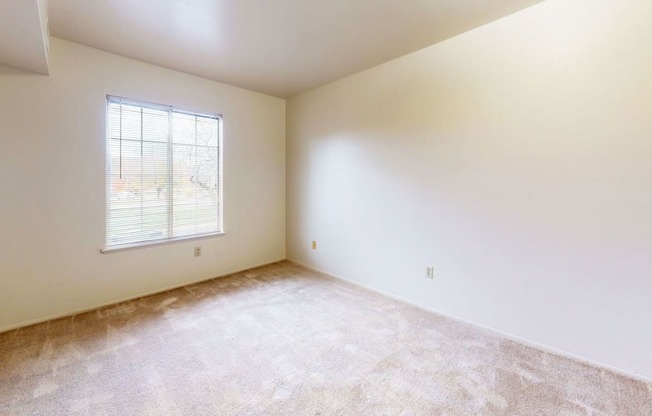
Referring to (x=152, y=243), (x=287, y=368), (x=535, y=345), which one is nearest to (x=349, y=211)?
(x=287, y=368)

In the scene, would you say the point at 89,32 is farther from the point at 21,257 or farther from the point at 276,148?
the point at 276,148

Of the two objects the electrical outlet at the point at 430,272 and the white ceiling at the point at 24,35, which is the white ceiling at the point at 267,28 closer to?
the white ceiling at the point at 24,35

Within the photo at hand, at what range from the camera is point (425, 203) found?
2779 mm

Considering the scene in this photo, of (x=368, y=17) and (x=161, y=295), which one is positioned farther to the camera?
(x=161, y=295)

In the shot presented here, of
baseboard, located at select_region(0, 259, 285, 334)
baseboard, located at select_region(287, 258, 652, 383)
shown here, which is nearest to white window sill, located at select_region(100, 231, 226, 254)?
baseboard, located at select_region(0, 259, 285, 334)

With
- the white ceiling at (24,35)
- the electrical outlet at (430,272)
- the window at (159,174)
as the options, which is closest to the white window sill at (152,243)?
the window at (159,174)

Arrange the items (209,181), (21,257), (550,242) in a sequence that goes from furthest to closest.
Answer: (209,181)
(21,257)
(550,242)

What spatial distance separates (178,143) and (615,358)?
426 cm

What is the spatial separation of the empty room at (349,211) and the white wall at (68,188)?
0.06 feet

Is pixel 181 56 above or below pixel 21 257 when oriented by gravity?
above

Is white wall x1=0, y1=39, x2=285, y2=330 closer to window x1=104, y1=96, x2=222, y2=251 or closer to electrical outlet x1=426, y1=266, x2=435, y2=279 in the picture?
window x1=104, y1=96, x2=222, y2=251

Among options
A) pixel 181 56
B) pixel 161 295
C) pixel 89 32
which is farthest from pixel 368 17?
pixel 161 295

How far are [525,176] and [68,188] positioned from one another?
386 cm

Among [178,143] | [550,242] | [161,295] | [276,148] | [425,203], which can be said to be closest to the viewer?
[550,242]
